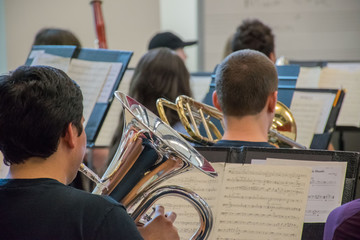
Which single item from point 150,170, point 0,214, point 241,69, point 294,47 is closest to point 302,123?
point 241,69

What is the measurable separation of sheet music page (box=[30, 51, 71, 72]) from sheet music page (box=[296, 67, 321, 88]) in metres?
1.38

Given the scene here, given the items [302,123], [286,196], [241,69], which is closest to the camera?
[286,196]

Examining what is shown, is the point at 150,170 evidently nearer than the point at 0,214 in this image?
No

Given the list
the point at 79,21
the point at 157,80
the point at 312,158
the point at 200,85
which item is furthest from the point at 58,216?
the point at 79,21

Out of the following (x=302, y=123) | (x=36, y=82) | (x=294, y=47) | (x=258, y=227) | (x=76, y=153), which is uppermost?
(x=36, y=82)

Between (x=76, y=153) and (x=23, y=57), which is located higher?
(x=76, y=153)

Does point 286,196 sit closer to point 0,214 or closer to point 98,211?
point 98,211

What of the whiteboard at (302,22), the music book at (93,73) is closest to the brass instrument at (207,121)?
the music book at (93,73)

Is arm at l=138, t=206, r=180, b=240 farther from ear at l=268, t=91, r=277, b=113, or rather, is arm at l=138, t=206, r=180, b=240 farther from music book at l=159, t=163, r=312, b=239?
ear at l=268, t=91, r=277, b=113

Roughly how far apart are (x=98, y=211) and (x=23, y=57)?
366 centimetres

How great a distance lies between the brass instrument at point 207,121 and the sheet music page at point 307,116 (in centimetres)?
34

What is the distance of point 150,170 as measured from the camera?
4.63 feet

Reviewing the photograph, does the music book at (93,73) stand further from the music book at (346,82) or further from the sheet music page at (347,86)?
the sheet music page at (347,86)

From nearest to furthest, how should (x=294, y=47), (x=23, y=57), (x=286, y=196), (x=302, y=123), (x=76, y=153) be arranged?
(x=76, y=153) → (x=286, y=196) → (x=302, y=123) → (x=23, y=57) → (x=294, y=47)
